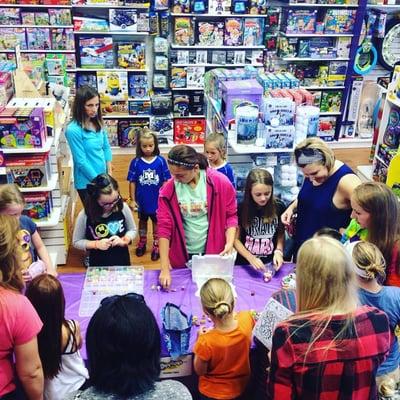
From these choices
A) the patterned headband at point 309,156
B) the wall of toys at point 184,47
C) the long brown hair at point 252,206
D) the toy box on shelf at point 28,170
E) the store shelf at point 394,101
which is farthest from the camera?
the wall of toys at point 184,47

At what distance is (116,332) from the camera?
1.47 m

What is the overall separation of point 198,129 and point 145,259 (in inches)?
120

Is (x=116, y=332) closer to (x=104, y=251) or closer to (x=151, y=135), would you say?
(x=104, y=251)

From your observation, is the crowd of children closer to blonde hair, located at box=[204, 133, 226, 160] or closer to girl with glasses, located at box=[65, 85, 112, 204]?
blonde hair, located at box=[204, 133, 226, 160]

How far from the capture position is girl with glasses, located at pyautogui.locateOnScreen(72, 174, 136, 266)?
314 cm

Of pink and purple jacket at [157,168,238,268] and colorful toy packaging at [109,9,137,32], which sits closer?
pink and purple jacket at [157,168,238,268]

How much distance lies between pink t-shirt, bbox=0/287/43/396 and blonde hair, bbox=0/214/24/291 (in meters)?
0.07

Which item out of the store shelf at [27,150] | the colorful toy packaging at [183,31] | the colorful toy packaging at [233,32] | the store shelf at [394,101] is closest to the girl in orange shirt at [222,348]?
the store shelf at [27,150]

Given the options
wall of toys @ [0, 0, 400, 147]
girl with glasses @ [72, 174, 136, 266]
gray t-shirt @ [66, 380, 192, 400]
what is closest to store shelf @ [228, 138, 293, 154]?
girl with glasses @ [72, 174, 136, 266]

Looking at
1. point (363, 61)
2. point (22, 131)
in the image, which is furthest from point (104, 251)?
point (363, 61)

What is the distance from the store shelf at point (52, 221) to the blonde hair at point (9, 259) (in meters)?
2.27

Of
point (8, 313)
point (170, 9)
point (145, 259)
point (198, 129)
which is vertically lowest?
point (145, 259)

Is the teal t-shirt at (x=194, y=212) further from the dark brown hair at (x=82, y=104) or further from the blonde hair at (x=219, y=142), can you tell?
the dark brown hair at (x=82, y=104)

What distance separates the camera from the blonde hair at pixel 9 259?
1.83 metres
